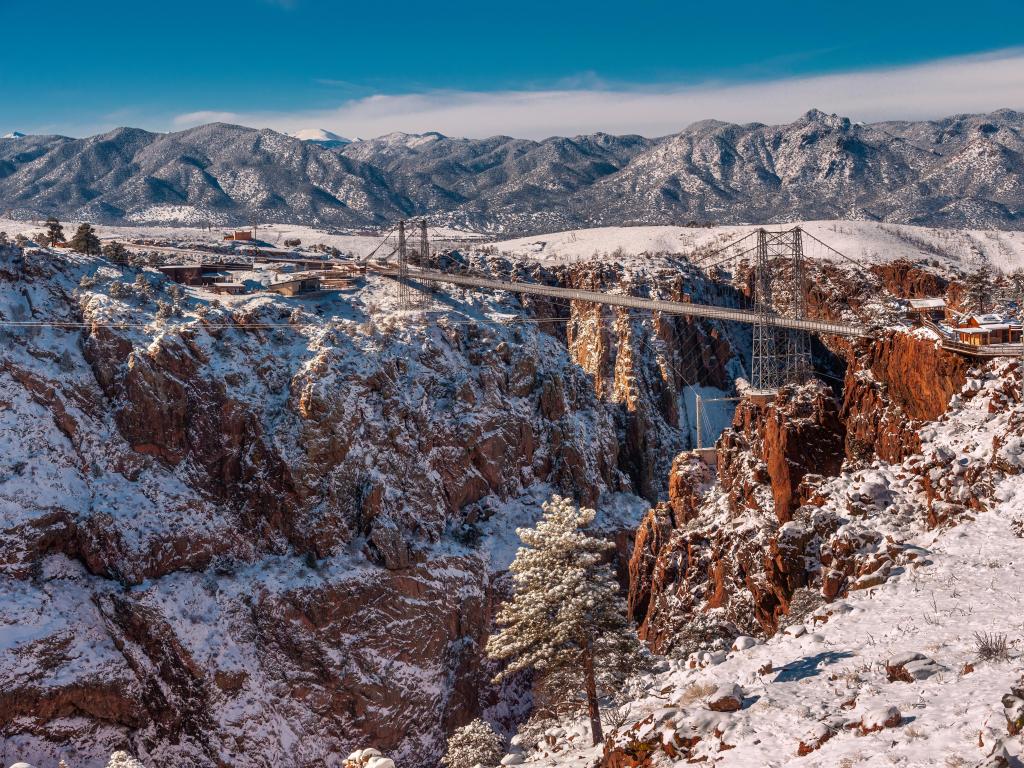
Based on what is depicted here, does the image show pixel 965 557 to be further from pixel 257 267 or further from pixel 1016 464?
pixel 257 267

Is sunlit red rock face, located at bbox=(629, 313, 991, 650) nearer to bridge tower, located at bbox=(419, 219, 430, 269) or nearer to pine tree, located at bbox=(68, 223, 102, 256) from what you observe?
bridge tower, located at bbox=(419, 219, 430, 269)

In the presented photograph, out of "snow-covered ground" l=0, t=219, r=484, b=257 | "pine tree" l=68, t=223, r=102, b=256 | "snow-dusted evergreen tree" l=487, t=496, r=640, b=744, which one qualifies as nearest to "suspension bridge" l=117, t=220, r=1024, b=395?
"pine tree" l=68, t=223, r=102, b=256

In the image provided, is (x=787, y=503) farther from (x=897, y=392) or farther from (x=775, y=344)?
(x=775, y=344)

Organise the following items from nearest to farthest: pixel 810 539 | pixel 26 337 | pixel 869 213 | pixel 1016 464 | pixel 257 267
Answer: pixel 1016 464 → pixel 810 539 → pixel 26 337 → pixel 257 267 → pixel 869 213

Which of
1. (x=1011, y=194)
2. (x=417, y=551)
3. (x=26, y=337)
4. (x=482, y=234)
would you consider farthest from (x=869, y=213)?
(x=26, y=337)

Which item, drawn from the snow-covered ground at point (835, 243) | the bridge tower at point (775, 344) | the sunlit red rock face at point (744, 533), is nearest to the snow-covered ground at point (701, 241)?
the snow-covered ground at point (835, 243)

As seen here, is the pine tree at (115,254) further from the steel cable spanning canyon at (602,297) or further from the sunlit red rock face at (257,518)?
the steel cable spanning canyon at (602,297)
